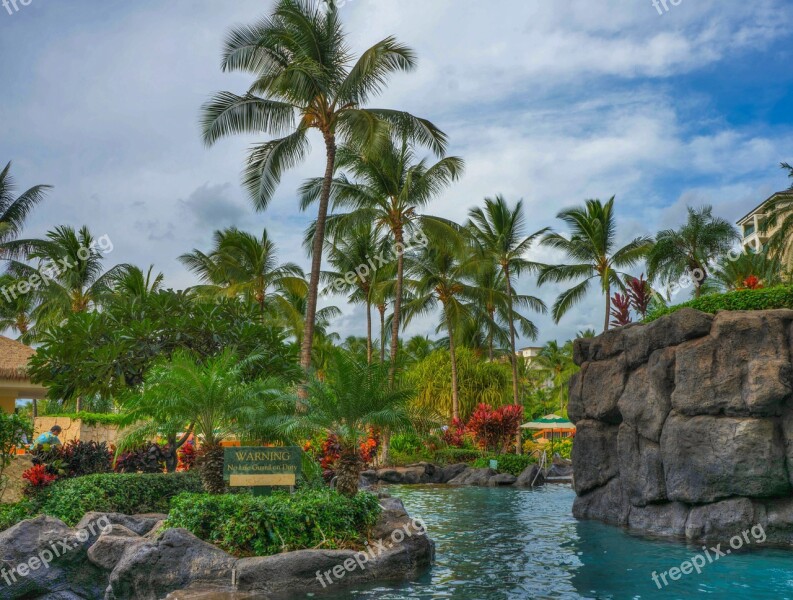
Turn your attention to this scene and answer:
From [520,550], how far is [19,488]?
9.78 meters

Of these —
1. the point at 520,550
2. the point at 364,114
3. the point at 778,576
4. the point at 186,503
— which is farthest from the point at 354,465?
the point at 364,114

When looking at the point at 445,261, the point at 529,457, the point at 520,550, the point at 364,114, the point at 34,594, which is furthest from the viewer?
the point at 445,261

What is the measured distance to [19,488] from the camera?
14.5 m

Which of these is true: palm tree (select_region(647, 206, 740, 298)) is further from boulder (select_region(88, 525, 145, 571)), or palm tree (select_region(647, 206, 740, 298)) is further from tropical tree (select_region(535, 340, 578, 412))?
tropical tree (select_region(535, 340, 578, 412))

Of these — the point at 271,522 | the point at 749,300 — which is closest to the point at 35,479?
the point at 271,522

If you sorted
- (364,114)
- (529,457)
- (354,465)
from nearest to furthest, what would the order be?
(354,465) < (364,114) < (529,457)

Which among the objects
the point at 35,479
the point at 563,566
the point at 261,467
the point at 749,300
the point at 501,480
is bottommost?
the point at 501,480

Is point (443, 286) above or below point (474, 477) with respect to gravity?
above

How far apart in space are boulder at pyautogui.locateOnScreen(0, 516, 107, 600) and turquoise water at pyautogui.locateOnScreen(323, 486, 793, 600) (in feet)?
13.5

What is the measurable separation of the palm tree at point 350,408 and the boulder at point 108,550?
307 cm

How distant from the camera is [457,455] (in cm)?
3381

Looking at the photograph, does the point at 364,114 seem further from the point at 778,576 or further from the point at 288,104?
the point at 778,576

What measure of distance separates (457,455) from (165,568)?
24.7 m

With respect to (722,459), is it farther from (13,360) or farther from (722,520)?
(13,360)
